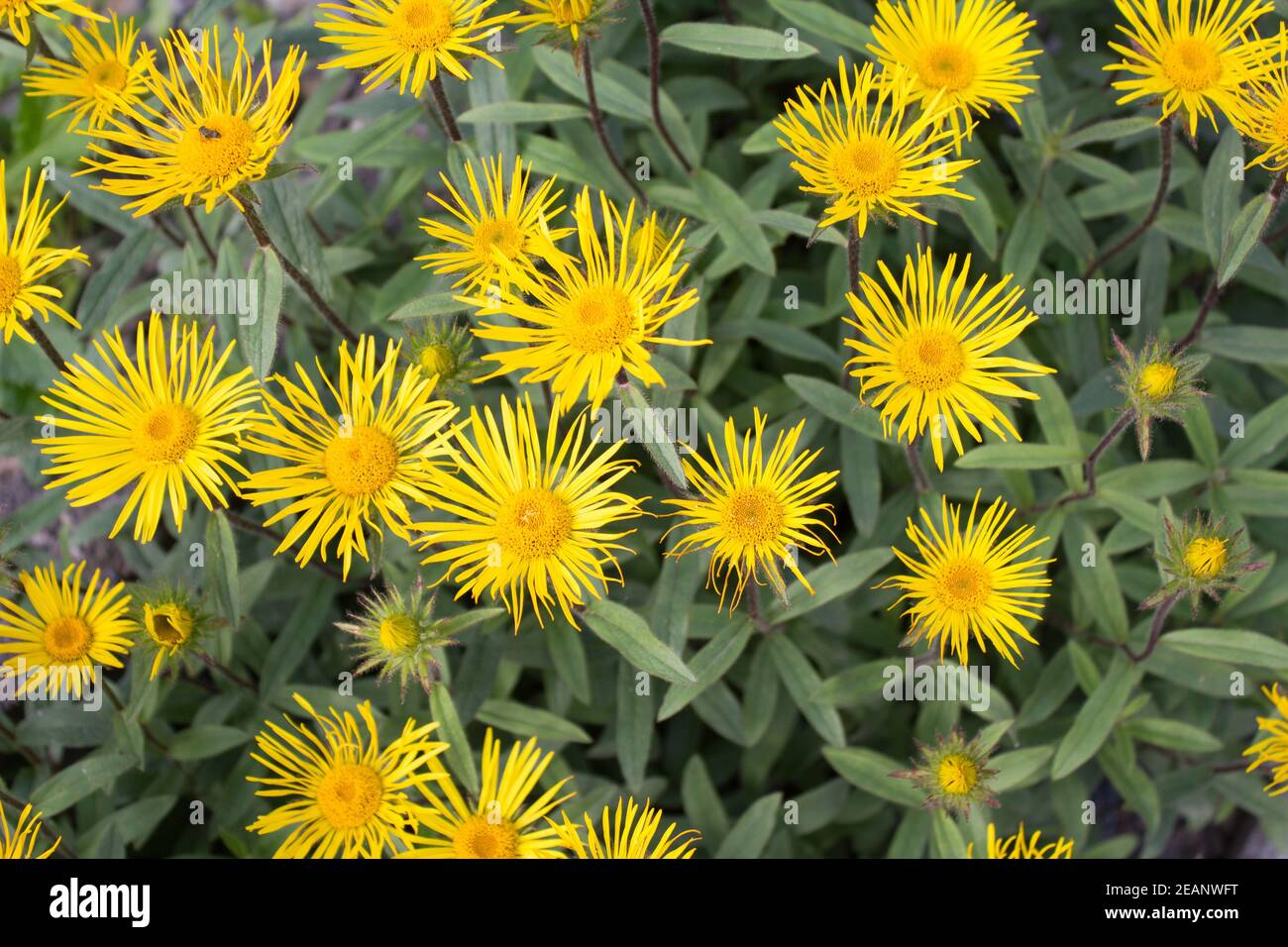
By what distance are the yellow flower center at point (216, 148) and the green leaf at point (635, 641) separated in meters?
1.34

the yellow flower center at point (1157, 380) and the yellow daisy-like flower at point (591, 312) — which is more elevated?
the yellow daisy-like flower at point (591, 312)

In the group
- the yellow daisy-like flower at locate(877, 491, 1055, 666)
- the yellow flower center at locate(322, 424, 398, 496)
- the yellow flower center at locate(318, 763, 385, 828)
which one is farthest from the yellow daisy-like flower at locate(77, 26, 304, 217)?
the yellow daisy-like flower at locate(877, 491, 1055, 666)

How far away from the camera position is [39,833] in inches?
108

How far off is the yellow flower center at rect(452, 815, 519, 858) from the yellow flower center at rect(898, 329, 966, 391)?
146 cm

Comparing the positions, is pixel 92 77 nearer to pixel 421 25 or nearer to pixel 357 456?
pixel 421 25

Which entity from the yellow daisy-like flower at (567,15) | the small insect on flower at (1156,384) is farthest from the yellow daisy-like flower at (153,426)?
the small insect on flower at (1156,384)

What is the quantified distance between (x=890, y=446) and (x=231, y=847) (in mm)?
2265

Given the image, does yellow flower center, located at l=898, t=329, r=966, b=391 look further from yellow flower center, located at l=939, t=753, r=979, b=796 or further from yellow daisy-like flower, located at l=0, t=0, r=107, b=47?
yellow daisy-like flower, located at l=0, t=0, r=107, b=47

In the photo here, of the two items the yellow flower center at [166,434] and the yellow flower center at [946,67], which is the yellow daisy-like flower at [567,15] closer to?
the yellow flower center at [946,67]

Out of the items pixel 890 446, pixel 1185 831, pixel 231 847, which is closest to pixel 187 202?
pixel 231 847

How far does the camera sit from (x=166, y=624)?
248cm

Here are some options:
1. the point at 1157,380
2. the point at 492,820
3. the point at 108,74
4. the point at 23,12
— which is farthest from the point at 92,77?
the point at 1157,380

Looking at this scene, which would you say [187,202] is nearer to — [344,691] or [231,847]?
[344,691]

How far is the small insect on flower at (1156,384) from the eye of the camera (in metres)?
2.25
